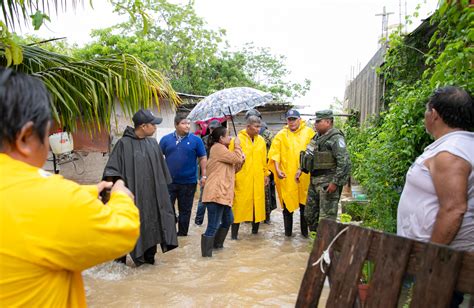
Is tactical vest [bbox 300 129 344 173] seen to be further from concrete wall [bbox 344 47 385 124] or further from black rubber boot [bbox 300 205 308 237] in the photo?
concrete wall [bbox 344 47 385 124]

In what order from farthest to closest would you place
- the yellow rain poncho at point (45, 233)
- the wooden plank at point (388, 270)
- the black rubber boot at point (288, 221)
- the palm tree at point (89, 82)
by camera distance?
the black rubber boot at point (288, 221)
the palm tree at point (89, 82)
the wooden plank at point (388, 270)
the yellow rain poncho at point (45, 233)

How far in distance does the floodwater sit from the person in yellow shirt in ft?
9.25

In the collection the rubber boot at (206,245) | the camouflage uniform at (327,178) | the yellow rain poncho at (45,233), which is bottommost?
the rubber boot at (206,245)

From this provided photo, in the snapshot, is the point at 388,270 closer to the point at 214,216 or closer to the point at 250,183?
the point at 214,216

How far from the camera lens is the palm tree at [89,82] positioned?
376cm

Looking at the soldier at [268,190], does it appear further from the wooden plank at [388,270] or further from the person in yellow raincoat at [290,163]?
the wooden plank at [388,270]

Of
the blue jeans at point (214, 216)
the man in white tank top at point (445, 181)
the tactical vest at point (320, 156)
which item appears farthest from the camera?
the tactical vest at point (320, 156)

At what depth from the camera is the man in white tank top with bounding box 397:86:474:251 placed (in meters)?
2.05

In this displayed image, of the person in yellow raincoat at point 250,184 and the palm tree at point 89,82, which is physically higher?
the palm tree at point 89,82

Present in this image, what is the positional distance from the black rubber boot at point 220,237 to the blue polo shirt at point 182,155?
3.26 ft

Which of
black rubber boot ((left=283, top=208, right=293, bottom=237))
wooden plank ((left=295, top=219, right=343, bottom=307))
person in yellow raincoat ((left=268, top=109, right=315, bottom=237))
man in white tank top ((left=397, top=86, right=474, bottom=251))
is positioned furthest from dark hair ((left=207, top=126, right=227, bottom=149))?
wooden plank ((left=295, top=219, right=343, bottom=307))

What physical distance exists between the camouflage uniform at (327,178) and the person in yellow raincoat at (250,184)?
879 mm

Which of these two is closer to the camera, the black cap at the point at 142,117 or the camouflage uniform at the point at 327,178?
the black cap at the point at 142,117

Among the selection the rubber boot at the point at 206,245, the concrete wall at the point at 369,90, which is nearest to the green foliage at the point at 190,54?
the concrete wall at the point at 369,90
